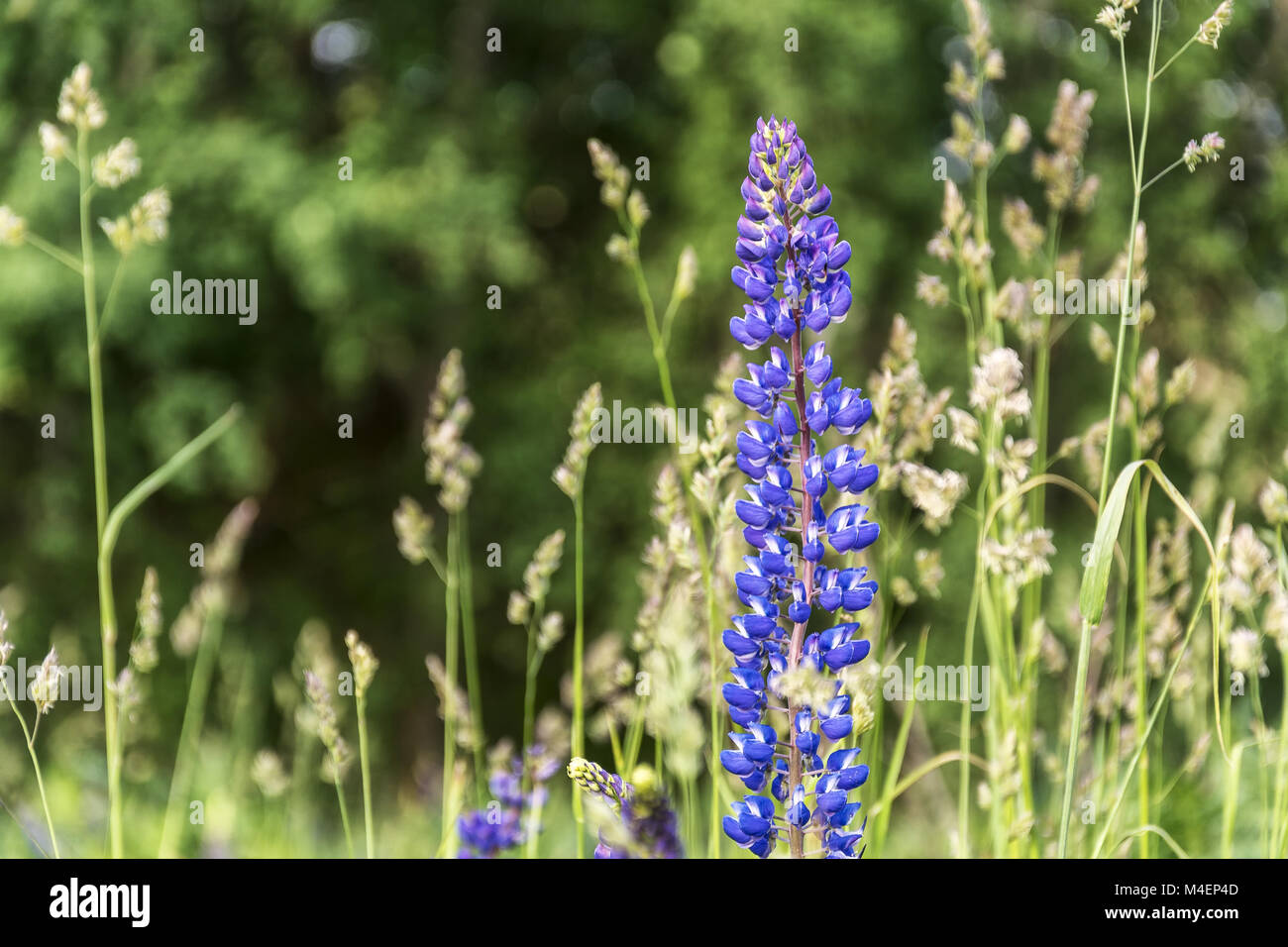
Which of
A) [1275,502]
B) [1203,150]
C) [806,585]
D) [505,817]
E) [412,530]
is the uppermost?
[1203,150]

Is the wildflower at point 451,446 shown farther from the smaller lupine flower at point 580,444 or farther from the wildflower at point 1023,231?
the wildflower at point 1023,231

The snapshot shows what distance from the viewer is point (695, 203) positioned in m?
8.42

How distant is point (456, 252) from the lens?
25.5ft

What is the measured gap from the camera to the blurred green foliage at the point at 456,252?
773 centimetres

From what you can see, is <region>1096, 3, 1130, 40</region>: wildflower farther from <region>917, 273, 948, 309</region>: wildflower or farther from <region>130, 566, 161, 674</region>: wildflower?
<region>130, 566, 161, 674</region>: wildflower

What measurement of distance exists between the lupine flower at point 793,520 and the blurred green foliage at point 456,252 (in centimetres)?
625

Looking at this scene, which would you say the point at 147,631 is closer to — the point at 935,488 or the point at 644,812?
the point at 644,812

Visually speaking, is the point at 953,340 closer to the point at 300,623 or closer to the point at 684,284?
the point at 300,623

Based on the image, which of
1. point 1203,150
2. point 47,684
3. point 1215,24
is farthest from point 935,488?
point 47,684

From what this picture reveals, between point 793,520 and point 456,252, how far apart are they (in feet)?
22.4

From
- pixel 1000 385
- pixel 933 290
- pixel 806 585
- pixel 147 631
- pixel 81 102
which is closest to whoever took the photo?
pixel 806 585

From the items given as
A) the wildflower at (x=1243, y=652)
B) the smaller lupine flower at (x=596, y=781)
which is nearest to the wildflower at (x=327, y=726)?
the smaller lupine flower at (x=596, y=781)

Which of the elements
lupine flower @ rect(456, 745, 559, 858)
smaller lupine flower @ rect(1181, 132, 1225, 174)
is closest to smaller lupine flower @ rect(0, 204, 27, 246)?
lupine flower @ rect(456, 745, 559, 858)

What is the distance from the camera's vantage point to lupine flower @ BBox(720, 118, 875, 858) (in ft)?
3.98
